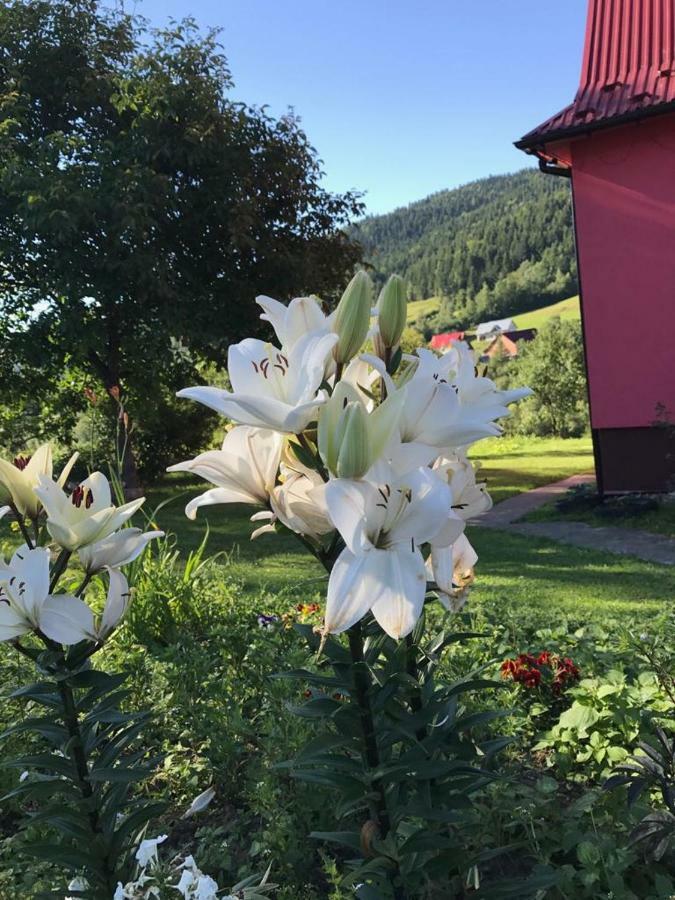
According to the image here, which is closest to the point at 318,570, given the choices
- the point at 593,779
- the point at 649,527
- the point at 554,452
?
the point at 649,527

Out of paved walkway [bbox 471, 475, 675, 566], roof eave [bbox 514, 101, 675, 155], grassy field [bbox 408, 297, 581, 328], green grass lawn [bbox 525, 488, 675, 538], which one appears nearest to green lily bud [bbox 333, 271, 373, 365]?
paved walkway [bbox 471, 475, 675, 566]

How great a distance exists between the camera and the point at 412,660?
56.5 inches

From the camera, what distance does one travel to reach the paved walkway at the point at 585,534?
23.9 ft

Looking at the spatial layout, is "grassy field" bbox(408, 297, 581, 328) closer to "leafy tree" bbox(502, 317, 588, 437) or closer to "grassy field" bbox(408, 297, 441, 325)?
"grassy field" bbox(408, 297, 441, 325)

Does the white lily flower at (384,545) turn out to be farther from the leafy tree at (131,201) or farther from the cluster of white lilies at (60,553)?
the leafy tree at (131,201)

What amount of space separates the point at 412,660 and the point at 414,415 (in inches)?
23.4

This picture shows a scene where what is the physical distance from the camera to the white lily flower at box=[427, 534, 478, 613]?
45.8 inches

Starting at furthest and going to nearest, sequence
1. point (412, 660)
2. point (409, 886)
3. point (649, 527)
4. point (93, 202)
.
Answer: point (93, 202)
point (649, 527)
point (412, 660)
point (409, 886)

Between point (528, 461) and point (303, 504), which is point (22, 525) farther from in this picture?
point (528, 461)

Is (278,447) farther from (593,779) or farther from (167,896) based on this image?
(593,779)

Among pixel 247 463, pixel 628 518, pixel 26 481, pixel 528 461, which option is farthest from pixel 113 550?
pixel 528 461

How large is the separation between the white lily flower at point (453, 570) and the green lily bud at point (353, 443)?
25 cm

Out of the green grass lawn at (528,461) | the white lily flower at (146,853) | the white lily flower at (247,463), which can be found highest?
the white lily flower at (247,463)

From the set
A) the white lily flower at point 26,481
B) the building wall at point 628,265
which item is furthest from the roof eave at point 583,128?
the white lily flower at point 26,481
